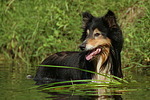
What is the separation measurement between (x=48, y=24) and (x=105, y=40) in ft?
20.1

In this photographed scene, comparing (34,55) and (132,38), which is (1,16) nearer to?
(34,55)

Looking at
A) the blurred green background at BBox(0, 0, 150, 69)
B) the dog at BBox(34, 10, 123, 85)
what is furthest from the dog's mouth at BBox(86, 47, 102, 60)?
the blurred green background at BBox(0, 0, 150, 69)

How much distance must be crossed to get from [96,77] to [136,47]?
10.8 feet

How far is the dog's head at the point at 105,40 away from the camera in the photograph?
643 cm

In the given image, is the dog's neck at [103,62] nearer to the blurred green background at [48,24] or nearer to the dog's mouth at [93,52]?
the dog's mouth at [93,52]

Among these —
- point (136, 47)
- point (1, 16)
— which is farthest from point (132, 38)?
point (1, 16)

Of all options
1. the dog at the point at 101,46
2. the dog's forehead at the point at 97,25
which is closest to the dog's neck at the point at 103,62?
the dog at the point at 101,46

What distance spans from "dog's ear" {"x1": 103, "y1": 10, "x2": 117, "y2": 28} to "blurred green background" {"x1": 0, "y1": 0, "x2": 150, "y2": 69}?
4175mm

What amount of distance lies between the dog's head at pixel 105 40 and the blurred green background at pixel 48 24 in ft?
13.7

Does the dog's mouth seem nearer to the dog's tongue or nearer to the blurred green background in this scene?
the dog's tongue

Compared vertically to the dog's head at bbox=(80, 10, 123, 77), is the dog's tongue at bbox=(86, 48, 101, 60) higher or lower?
lower

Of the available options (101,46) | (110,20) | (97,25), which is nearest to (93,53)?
(101,46)

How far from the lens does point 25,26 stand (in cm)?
1259

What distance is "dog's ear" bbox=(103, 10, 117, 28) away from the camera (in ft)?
21.5
